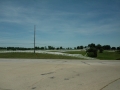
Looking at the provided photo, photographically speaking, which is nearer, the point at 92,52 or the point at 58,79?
the point at 58,79

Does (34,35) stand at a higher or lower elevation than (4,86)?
higher

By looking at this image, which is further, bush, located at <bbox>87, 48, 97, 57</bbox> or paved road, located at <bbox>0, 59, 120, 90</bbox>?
bush, located at <bbox>87, 48, 97, 57</bbox>

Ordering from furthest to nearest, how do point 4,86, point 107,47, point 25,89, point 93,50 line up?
point 107,47 → point 93,50 → point 4,86 → point 25,89

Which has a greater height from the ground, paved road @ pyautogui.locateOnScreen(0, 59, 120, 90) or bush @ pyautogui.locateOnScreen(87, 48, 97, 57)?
bush @ pyautogui.locateOnScreen(87, 48, 97, 57)

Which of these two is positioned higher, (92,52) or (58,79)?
(92,52)

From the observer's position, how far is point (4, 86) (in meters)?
6.97

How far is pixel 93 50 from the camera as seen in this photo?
3094cm

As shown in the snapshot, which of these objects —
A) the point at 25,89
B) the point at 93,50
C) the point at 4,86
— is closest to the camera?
the point at 25,89

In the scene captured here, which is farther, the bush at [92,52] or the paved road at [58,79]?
the bush at [92,52]

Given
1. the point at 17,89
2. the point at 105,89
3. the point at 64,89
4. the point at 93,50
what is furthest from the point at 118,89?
the point at 93,50

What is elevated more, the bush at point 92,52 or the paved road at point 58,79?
the bush at point 92,52

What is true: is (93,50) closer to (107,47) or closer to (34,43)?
(34,43)

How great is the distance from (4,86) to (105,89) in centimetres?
457

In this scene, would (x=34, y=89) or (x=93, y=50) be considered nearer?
(x=34, y=89)
